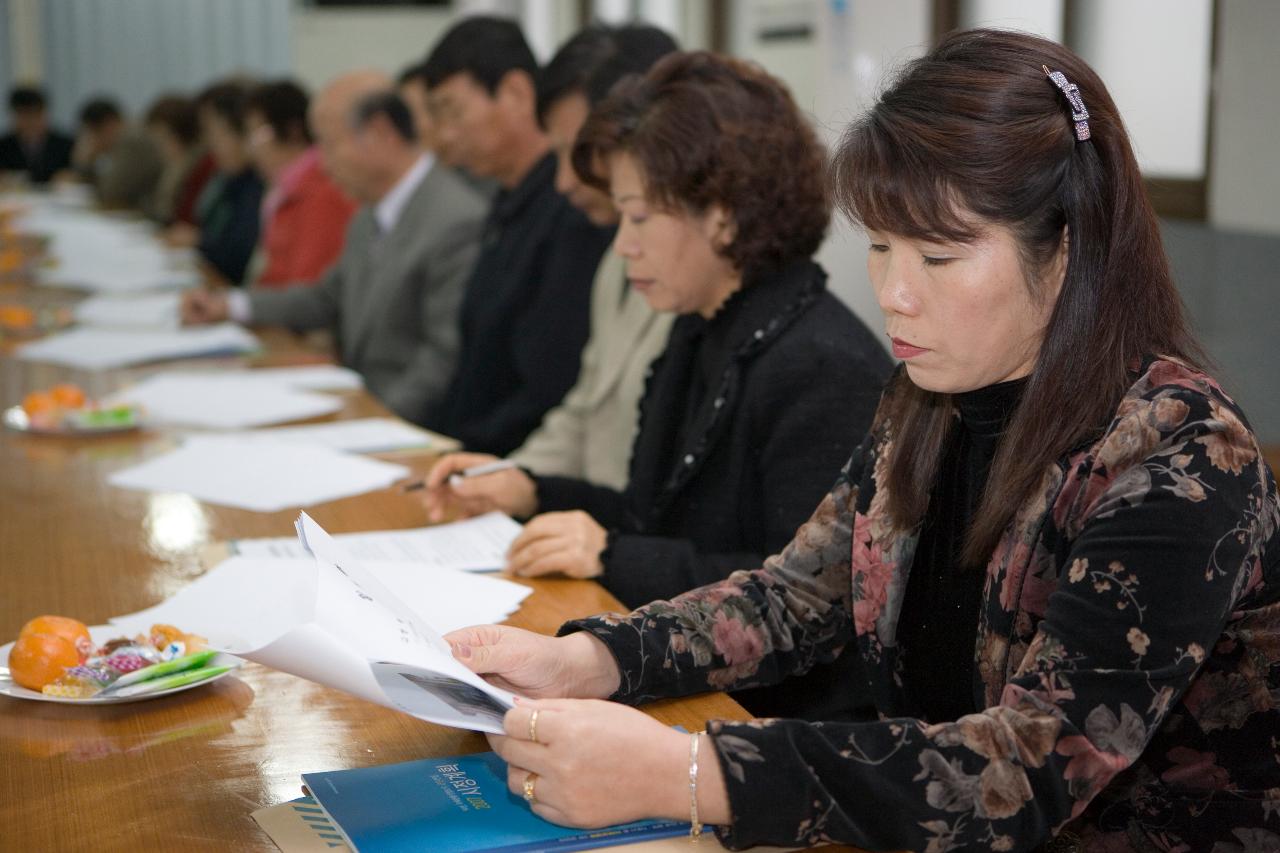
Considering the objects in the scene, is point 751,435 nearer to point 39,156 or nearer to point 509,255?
point 509,255

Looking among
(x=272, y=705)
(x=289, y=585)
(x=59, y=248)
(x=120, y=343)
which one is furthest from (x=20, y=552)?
(x=59, y=248)

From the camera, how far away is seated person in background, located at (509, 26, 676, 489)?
2.38 m

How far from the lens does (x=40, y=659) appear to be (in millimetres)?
1214

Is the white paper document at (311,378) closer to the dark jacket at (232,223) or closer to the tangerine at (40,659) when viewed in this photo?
the tangerine at (40,659)

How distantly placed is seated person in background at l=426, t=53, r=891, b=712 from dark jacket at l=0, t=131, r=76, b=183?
10844mm

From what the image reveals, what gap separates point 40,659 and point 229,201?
19.7 feet

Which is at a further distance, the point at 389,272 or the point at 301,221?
the point at 301,221

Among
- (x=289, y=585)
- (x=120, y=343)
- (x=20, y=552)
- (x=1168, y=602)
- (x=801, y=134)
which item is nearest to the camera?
(x=1168, y=602)

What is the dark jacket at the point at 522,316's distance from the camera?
2846 millimetres

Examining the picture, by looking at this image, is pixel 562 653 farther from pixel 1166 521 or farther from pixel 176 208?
pixel 176 208

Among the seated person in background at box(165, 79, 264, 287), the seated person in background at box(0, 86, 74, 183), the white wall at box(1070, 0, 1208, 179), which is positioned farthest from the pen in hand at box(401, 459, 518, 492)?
the seated person in background at box(0, 86, 74, 183)

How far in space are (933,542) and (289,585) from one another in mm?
706

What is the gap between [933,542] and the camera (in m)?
1.27

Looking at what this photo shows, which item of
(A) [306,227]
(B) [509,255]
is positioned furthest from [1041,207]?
(A) [306,227]
